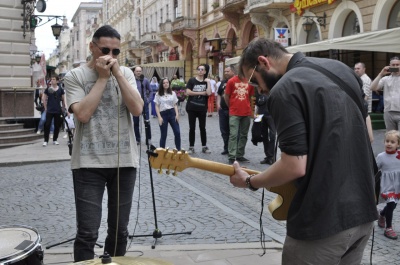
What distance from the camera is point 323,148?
2305mm

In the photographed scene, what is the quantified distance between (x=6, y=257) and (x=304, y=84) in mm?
1438

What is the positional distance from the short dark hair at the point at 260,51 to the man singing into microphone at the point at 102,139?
1073 mm

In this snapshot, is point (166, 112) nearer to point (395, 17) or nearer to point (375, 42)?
point (375, 42)

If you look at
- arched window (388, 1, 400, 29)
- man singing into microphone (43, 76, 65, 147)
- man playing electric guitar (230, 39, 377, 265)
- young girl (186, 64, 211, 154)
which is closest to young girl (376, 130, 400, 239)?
man playing electric guitar (230, 39, 377, 265)

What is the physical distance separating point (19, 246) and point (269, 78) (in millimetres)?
1349

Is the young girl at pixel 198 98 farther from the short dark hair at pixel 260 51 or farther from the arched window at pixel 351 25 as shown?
the arched window at pixel 351 25

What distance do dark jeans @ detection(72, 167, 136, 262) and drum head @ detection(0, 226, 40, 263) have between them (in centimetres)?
74

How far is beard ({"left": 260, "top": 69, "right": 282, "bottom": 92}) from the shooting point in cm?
250

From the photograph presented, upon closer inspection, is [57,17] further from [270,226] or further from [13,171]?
[270,226]

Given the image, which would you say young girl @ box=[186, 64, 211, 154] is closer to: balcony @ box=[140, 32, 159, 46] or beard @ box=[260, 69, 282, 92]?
beard @ box=[260, 69, 282, 92]

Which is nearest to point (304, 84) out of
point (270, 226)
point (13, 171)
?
point (270, 226)

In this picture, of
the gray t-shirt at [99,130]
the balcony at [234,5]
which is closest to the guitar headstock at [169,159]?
the gray t-shirt at [99,130]

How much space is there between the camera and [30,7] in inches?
700

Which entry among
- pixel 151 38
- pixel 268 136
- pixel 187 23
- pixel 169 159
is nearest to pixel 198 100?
pixel 268 136
